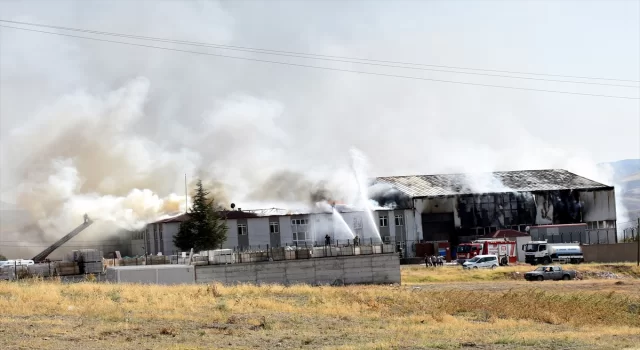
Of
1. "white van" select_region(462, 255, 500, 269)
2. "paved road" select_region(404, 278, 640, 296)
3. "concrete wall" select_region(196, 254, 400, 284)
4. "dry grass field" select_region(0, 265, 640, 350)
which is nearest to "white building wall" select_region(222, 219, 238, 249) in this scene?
"white van" select_region(462, 255, 500, 269)

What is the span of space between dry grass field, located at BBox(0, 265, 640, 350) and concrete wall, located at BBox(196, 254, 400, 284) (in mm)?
10010

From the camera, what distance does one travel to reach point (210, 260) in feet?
201

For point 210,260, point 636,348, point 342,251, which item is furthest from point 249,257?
point 636,348

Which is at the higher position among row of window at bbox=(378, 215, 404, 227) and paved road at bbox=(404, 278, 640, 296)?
row of window at bbox=(378, 215, 404, 227)

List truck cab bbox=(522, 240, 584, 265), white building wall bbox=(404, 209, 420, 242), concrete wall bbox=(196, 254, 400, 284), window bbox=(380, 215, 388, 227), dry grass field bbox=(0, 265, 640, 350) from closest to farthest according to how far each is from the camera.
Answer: dry grass field bbox=(0, 265, 640, 350)
concrete wall bbox=(196, 254, 400, 284)
truck cab bbox=(522, 240, 584, 265)
window bbox=(380, 215, 388, 227)
white building wall bbox=(404, 209, 420, 242)

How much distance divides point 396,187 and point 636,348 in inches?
3108

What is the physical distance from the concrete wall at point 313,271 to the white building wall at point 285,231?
3233 cm

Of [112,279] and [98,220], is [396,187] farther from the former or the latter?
[112,279]

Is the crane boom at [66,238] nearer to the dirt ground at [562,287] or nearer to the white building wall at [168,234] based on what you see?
the white building wall at [168,234]

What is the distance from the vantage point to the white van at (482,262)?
3273 inches

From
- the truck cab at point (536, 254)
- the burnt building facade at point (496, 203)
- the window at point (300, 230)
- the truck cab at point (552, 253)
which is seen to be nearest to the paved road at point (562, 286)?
the truck cab at point (552, 253)

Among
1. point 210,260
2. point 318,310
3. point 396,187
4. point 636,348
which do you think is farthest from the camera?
point 396,187

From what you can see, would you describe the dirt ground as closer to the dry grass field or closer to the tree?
the dry grass field

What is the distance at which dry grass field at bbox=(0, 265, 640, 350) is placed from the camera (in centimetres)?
2816
